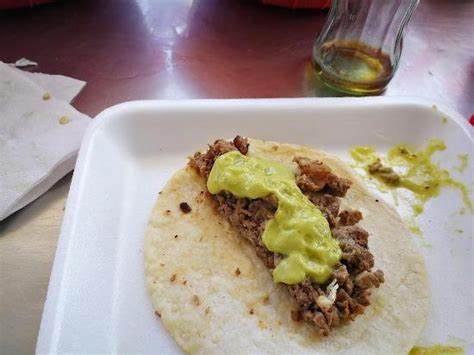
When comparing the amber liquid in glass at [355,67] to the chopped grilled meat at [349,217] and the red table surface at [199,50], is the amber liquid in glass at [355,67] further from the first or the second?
the chopped grilled meat at [349,217]

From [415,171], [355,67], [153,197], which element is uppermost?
[355,67]

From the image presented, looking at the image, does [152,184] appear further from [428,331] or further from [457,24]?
[457,24]

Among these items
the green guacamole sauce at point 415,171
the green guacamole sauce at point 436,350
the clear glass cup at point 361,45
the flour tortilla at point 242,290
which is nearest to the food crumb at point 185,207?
the flour tortilla at point 242,290

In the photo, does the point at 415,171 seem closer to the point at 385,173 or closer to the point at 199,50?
the point at 385,173

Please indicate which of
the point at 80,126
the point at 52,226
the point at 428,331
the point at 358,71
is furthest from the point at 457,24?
the point at 52,226

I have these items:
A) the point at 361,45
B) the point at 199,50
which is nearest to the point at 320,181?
the point at 361,45
